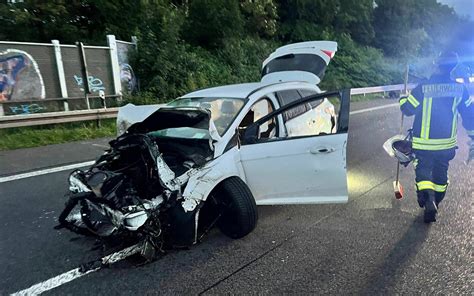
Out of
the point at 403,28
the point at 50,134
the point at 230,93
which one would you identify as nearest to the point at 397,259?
the point at 230,93

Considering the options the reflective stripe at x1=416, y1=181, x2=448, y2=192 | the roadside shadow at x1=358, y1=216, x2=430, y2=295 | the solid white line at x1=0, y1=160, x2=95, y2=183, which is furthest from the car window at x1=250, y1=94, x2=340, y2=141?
the solid white line at x1=0, y1=160, x2=95, y2=183

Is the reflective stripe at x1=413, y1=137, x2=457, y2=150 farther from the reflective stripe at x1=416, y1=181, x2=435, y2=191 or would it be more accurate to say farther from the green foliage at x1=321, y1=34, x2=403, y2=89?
the green foliage at x1=321, y1=34, x2=403, y2=89

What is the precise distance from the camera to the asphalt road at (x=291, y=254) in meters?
2.67

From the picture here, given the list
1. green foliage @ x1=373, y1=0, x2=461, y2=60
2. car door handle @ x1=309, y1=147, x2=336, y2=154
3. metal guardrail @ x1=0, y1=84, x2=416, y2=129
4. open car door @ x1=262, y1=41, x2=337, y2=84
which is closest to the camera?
car door handle @ x1=309, y1=147, x2=336, y2=154

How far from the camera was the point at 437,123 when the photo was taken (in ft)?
12.2

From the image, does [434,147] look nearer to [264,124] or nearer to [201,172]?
[264,124]

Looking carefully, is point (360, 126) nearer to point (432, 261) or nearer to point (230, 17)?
point (432, 261)

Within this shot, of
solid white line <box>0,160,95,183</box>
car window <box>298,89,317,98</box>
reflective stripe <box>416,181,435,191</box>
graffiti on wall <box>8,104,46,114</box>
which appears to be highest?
car window <box>298,89,317,98</box>

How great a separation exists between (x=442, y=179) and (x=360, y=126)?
6281 mm

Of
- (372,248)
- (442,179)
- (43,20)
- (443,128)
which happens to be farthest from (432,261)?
(43,20)

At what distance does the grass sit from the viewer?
24.3 feet

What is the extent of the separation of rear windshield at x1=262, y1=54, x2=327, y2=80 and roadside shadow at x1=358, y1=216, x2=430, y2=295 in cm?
274

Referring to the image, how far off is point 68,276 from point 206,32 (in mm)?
15425

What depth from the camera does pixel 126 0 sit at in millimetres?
13688
